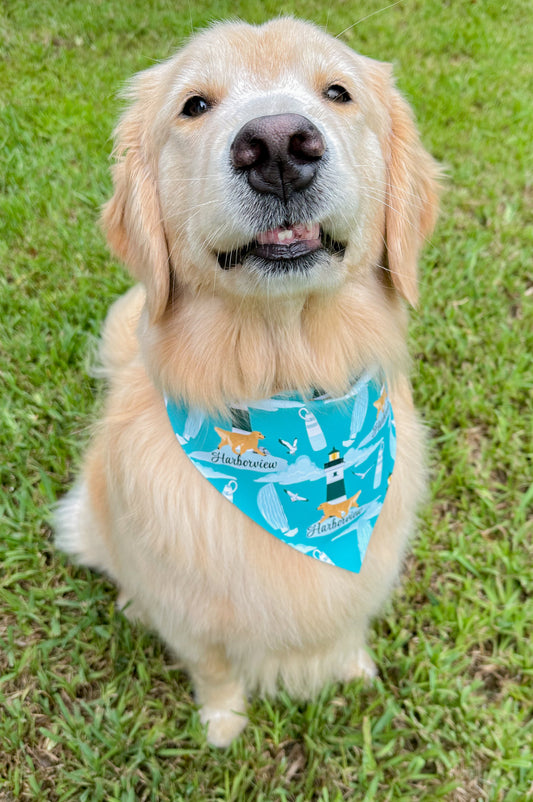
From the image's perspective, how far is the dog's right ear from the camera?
2.00m

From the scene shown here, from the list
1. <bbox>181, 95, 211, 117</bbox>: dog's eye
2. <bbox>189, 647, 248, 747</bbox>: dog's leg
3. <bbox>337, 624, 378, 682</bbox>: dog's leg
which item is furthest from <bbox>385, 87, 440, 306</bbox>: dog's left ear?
<bbox>189, 647, 248, 747</bbox>: dog's leg

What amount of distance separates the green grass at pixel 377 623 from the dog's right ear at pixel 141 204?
0.61 meters

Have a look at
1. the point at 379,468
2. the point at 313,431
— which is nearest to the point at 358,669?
the point at 379,468

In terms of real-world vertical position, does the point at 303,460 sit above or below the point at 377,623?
above

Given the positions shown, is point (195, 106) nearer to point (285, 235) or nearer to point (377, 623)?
point (285, 235)

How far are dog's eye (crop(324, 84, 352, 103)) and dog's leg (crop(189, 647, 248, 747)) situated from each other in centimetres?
217

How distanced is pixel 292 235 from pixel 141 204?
65 centimetres

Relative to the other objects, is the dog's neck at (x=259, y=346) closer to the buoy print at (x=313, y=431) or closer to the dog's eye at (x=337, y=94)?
the buoy print at (x=313, y=431)

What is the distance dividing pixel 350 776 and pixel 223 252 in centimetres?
217

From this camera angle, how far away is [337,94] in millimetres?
1955

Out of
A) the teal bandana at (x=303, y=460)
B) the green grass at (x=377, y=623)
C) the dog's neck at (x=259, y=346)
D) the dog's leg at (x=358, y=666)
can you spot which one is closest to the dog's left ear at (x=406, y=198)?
the dog's neck at (x=259, y=346)

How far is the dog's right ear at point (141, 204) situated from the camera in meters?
2.00

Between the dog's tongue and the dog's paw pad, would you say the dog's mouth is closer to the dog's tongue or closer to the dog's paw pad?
the dog's tongue

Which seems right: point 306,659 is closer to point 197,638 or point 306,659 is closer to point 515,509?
point 197,638
